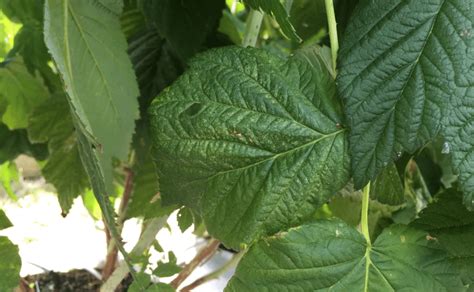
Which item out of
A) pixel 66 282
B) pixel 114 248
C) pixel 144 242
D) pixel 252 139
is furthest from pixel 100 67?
pixel 66 282

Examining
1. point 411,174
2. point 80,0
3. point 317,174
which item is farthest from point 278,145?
point 411,174

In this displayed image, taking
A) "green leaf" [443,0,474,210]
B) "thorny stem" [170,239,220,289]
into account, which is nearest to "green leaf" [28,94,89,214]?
"thorny stem" [170,239,220,289]

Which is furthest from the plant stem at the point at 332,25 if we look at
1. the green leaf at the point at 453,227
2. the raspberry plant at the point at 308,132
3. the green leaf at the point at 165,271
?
the green leaf at the point at 165,271

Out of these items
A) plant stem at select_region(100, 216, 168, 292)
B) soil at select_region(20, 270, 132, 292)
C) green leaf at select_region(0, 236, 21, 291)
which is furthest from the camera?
soil at select_region(20, 270, 132, 292)

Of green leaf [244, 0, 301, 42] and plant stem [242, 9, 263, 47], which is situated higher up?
green leaf [244, 0, 301, 42]

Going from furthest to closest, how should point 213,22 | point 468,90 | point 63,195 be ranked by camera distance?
point 63,195 → point 213,22 → point 468,90

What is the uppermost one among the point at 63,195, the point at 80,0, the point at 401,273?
the point at 80,0

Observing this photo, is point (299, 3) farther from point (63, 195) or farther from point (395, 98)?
point (63, 195)

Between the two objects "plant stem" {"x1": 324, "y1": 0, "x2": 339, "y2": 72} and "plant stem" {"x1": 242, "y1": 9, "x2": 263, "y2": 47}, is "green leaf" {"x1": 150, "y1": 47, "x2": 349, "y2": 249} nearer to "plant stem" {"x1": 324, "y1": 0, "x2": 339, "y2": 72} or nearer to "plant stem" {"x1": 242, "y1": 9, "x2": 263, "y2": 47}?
"plant stem" {"x1": 324, "y1": 0, "x2": 339, "y2": 72}
